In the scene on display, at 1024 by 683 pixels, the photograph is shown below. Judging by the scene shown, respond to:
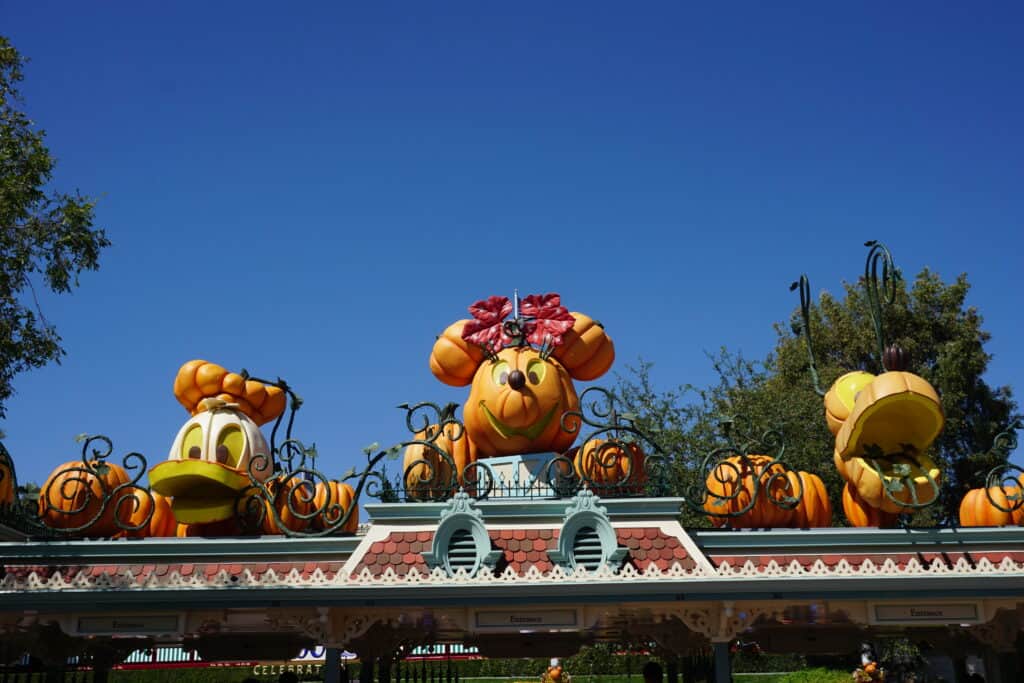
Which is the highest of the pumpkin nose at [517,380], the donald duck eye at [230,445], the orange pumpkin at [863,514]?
the pumpkin nose at [517,380]

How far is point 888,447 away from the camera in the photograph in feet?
42.8

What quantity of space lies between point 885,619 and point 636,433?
Answer: 399cm

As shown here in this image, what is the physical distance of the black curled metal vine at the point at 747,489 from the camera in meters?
12.8

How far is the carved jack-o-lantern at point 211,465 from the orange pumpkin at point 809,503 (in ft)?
24.9

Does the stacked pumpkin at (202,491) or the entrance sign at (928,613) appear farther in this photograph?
the stacked pumpkin at (202,491)

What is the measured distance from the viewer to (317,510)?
42.3 feet

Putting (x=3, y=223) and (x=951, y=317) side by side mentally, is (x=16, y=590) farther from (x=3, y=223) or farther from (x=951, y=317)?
(x=951, y=317)

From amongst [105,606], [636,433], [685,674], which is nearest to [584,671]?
[685,674]

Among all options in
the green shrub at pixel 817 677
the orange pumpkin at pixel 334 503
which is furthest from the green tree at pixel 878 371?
the orange pumpkin at pixel 334 503

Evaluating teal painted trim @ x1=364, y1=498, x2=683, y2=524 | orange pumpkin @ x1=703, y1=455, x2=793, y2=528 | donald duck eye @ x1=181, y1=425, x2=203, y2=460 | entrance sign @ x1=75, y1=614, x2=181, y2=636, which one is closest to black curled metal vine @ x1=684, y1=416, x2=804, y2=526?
orange pumpkin @ x1=703, y1=455, x2=793, y2=528

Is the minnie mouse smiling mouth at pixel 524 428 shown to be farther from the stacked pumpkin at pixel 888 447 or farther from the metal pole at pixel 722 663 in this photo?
the stacked pumpkin at pixel 888 447

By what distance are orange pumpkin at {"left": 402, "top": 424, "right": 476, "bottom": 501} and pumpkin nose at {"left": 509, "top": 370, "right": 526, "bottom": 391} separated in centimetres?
129

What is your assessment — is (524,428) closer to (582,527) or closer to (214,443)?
(582,527)

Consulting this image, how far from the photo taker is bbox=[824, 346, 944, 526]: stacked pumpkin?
490 inches
